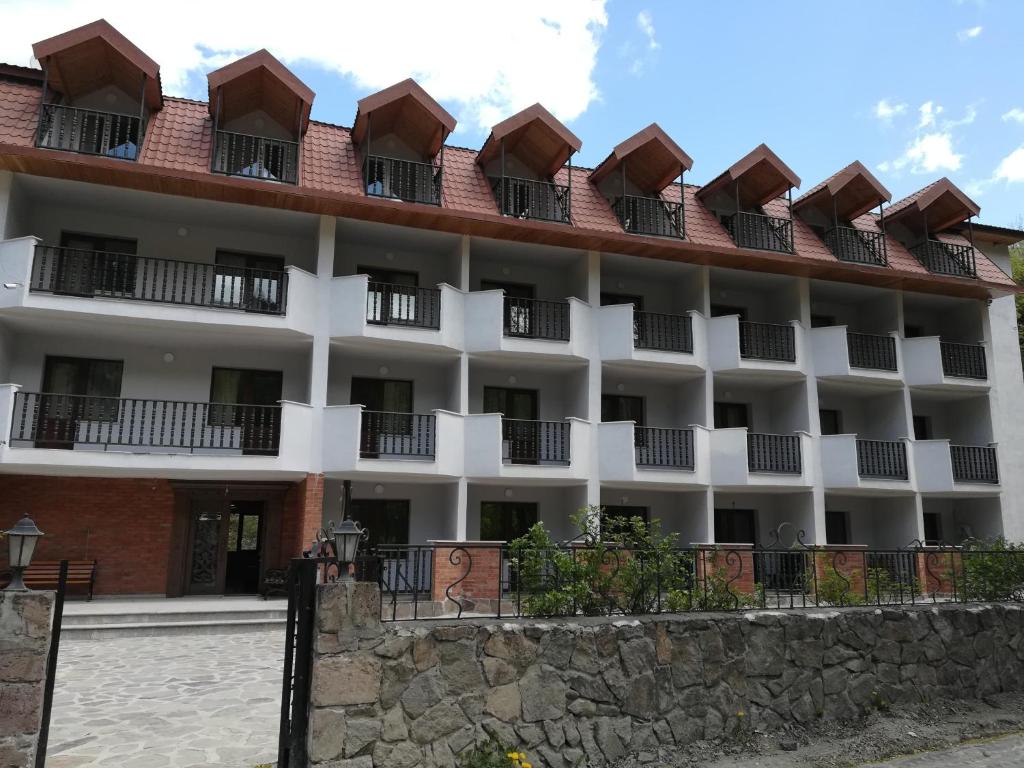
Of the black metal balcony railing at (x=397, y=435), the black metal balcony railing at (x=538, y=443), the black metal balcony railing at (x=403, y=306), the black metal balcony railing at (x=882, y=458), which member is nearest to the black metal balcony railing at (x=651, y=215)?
the black metal balcony railing at (x=403, y=306)

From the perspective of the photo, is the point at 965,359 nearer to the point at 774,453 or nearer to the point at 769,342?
the point at 769,342

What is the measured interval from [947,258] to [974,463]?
5.91 meters

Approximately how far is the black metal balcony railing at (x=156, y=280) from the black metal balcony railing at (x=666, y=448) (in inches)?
348

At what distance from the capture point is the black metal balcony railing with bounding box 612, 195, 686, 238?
1759 centimetres

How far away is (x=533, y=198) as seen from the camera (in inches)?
675

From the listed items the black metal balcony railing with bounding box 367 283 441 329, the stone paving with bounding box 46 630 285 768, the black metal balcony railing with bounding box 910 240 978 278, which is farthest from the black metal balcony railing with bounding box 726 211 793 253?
the stone paving with bounding box 46 630 285 768

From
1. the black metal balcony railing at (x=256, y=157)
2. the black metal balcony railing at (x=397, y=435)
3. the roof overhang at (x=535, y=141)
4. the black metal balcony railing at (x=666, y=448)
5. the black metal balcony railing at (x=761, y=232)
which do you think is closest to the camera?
the black metal balcony railing at (x=256, y=157)

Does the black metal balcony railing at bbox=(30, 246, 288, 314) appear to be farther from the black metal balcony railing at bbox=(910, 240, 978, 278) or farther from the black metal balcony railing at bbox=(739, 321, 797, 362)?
the black metal balcony railing at bbox=(910, 240, 978, 278)

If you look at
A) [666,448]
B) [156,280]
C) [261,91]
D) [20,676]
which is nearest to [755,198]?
[666,448]

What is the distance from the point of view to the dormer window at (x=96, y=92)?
13586mm

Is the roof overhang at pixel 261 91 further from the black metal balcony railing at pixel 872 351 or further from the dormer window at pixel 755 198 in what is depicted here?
the black metal balcony railing at pixel 872 351

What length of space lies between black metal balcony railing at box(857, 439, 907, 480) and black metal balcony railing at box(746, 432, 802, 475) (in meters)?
1.94

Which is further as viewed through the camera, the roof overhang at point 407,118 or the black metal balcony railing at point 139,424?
the roof overhang at point 407,118

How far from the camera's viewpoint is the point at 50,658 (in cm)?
508
